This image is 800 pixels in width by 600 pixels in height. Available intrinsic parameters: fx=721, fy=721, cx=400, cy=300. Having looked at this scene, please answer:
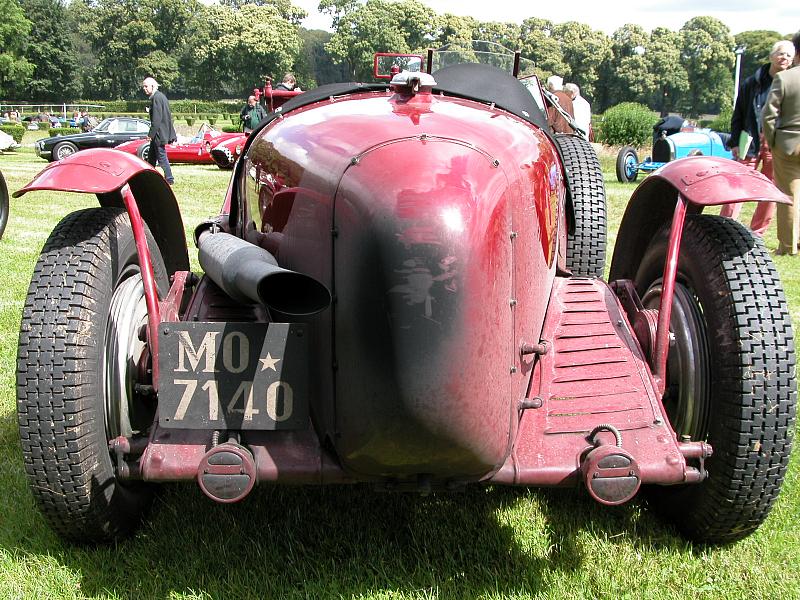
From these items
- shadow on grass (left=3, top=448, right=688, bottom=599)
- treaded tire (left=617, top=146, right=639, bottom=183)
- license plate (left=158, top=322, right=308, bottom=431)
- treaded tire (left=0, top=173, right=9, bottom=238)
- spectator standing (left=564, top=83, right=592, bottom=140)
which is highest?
license plate (left=158, top=322, right=308, bottom=431)

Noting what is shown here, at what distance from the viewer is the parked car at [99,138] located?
21547 mm

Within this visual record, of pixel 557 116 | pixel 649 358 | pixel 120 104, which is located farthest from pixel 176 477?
pixel 120 104

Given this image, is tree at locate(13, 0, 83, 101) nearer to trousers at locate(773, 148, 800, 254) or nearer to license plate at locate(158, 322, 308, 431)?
trousers at locate(773, 148, 800, 254)

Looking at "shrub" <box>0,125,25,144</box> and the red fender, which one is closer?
the red fender

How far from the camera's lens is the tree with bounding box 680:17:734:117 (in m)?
83.3

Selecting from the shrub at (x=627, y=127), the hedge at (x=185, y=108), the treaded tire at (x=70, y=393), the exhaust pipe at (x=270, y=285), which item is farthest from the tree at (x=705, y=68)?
the exhaust pipe at (x=270, y=285)

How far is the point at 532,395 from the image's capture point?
244 centimetres

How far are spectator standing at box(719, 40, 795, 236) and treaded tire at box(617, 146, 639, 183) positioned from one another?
616 centimetres

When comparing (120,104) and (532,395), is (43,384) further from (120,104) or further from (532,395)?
(120,104)

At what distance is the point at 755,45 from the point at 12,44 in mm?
78470

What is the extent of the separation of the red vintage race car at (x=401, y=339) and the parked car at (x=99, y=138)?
20.3 m

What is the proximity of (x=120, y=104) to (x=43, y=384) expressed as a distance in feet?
222

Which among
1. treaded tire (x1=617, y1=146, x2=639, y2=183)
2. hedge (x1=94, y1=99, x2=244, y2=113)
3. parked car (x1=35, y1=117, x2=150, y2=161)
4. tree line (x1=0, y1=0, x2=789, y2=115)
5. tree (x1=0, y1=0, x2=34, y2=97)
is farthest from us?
tree line (x1=0, y1=0, x2=789, y2=115)

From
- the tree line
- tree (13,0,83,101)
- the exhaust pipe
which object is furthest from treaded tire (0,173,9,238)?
tree (13,0,83,101)
